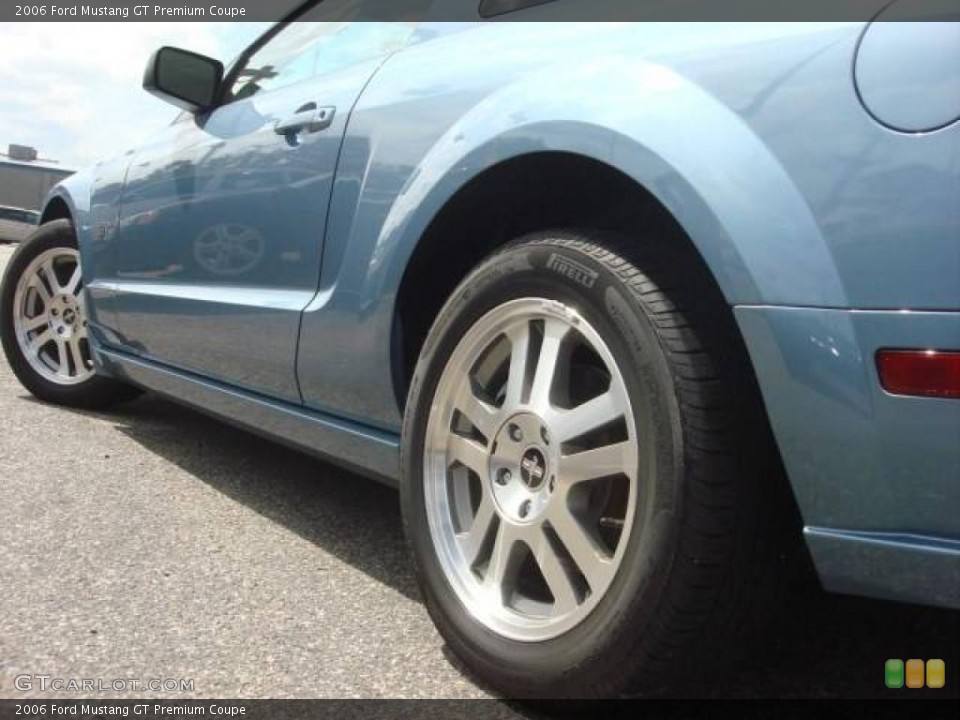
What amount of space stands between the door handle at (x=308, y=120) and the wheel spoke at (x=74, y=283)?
76.9 inches

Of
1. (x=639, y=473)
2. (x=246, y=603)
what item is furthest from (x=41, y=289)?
(x=639, y=473)

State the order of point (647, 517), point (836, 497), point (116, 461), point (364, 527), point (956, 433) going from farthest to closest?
point (116, 461) < point (364, 527) < point (647, 517) < point (836, 497) < point (956, 433)

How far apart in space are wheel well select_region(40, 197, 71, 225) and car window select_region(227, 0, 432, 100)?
1.44 metres

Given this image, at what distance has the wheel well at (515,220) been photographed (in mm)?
1717

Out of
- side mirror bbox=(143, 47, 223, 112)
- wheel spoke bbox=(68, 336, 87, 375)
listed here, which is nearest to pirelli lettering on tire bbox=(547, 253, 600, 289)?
side mirror bbox=(143, 47, 223, 112)

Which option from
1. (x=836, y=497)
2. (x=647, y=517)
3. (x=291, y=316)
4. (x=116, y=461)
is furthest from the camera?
(x=116, y=461)

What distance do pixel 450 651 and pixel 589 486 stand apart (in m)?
0.48

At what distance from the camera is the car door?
2420 mm

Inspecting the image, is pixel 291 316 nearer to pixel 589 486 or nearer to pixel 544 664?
pixel 589 486

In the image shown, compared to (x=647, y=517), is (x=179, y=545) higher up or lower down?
lower down

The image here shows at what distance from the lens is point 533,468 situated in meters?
1.73

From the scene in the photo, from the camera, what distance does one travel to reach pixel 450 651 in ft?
6.11

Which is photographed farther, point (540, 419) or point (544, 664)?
point (540, 419)

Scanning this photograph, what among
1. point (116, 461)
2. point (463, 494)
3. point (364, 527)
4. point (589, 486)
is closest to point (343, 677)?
point (463, 494)
